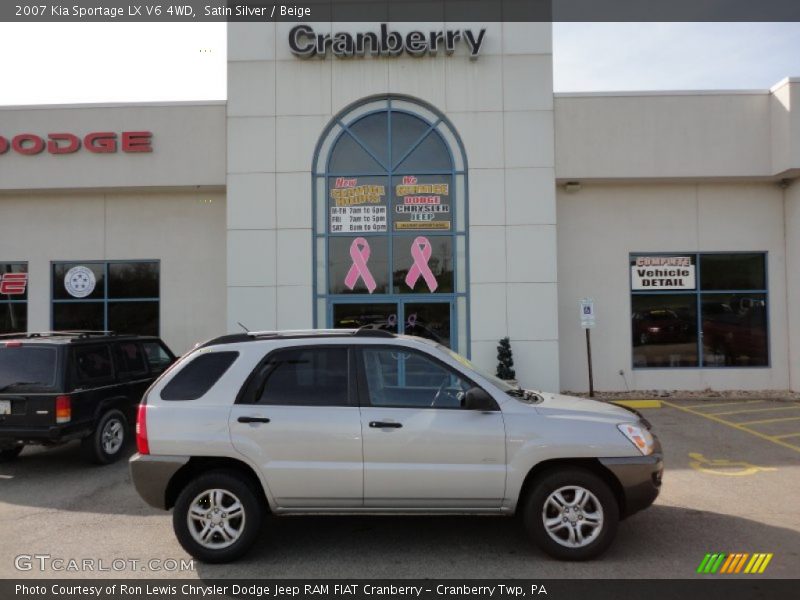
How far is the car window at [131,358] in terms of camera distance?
9.16 meters

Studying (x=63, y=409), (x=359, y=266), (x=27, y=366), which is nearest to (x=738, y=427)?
(x=359, y=266)

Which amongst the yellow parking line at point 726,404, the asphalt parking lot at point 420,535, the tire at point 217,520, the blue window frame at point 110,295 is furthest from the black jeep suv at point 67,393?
the yellow parking line at point 726,404

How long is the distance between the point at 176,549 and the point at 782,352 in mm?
13777

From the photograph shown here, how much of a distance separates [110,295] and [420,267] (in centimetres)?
751

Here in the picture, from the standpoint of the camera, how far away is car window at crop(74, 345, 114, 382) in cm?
809

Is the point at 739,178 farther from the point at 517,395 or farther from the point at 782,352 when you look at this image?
the point at 517,395

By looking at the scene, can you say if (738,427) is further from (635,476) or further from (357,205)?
(357,205)

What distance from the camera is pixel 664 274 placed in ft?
46.6

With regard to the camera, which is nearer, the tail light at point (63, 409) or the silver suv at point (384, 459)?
the silver suv at point (384, 459)

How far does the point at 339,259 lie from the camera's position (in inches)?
527

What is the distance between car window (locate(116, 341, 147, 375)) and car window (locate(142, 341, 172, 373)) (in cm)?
19

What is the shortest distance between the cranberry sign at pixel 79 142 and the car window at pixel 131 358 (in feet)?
20.2

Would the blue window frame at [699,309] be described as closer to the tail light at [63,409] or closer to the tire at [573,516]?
the tire at [573,516]

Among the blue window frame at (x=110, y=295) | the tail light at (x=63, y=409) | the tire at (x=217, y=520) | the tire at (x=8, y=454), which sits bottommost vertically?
the tire at (x=8, y=454)
